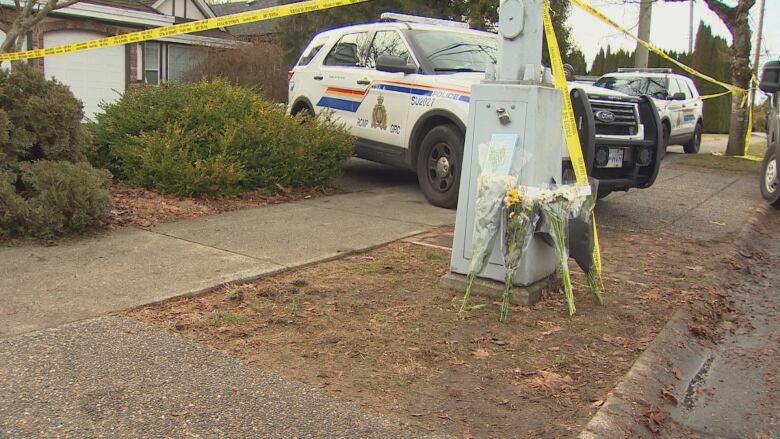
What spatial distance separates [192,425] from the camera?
2939mm

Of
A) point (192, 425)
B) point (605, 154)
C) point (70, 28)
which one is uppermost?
point (70, 28)

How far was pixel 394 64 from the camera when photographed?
789 centimetres

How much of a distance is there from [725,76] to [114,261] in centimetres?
3077

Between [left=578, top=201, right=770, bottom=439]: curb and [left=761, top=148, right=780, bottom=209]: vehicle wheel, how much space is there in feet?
19.0

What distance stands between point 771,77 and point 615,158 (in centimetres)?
288

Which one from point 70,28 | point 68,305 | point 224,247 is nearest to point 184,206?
point 224,247

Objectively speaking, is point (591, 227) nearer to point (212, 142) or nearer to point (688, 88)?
point (212, 142)

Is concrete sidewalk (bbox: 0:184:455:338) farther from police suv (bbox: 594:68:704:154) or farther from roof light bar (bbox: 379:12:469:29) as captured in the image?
police suv (bbox: 594:68:704:154)

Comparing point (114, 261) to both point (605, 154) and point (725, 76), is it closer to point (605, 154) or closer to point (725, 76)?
point (605, 154)

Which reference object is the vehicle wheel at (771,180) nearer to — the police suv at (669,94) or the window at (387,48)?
the police suv at (669,94)

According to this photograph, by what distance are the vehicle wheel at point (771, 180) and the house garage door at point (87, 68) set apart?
15.2m

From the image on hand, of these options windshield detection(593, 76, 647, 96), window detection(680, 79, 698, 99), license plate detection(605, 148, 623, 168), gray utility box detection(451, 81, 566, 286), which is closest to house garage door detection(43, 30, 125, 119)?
windshield detection(593, 76, 647, 96)

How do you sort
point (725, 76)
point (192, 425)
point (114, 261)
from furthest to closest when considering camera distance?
point (725, 76)
point (114, 261)
point (192, 425)

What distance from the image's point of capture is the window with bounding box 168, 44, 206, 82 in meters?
22.6
